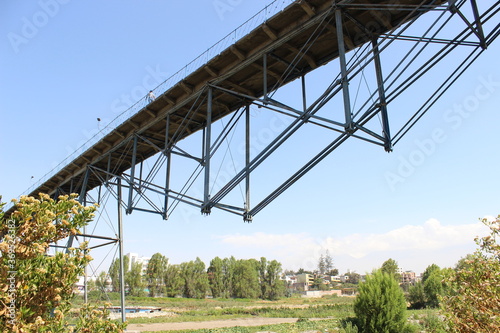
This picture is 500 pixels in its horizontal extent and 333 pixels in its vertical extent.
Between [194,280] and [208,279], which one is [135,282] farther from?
[208,279]

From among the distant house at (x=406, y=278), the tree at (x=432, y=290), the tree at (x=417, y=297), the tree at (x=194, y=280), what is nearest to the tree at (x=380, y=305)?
the tree at (x=432, y=290)

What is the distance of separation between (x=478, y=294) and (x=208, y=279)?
8015 centimetres

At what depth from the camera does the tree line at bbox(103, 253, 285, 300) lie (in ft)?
250

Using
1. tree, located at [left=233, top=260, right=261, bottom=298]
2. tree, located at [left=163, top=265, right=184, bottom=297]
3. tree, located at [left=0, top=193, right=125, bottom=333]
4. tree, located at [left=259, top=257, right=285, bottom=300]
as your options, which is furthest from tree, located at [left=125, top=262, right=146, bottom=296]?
tree, located at [left=0, top=193, right=125, bottom=333]

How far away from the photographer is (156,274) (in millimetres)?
77438

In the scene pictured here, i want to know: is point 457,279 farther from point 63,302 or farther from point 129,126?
point 129,126

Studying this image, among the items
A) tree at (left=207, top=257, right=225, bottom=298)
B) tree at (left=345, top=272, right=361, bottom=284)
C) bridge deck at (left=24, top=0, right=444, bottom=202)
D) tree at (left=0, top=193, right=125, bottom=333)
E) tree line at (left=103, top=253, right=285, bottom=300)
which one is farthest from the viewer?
tree at (left=345, top=272, right=361, bottom=284)

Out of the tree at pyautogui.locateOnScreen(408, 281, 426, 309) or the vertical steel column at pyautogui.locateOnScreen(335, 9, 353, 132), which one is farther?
the tree at pyautogui.locateOnScreen(408, 281, 426, 309)

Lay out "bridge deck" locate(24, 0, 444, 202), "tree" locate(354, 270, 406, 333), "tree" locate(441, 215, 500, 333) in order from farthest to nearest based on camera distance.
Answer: "tree" locate(354, 270, 406, 333) < "bridge deck" locate(24, 0, 444, 202) < "tree" locate(441, 215, 500, 333)

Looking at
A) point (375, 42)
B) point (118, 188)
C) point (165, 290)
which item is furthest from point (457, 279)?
→ point (165, 290)

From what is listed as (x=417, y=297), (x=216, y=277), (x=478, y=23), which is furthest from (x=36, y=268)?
(x=216, y=277)

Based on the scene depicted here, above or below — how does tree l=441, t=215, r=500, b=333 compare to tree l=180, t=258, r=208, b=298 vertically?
above

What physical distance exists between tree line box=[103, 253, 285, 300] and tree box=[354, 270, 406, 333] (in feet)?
209

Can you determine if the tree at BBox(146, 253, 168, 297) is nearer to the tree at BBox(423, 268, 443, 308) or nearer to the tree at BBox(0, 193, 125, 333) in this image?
the tree at BBox(423, 268, 443, 308)
